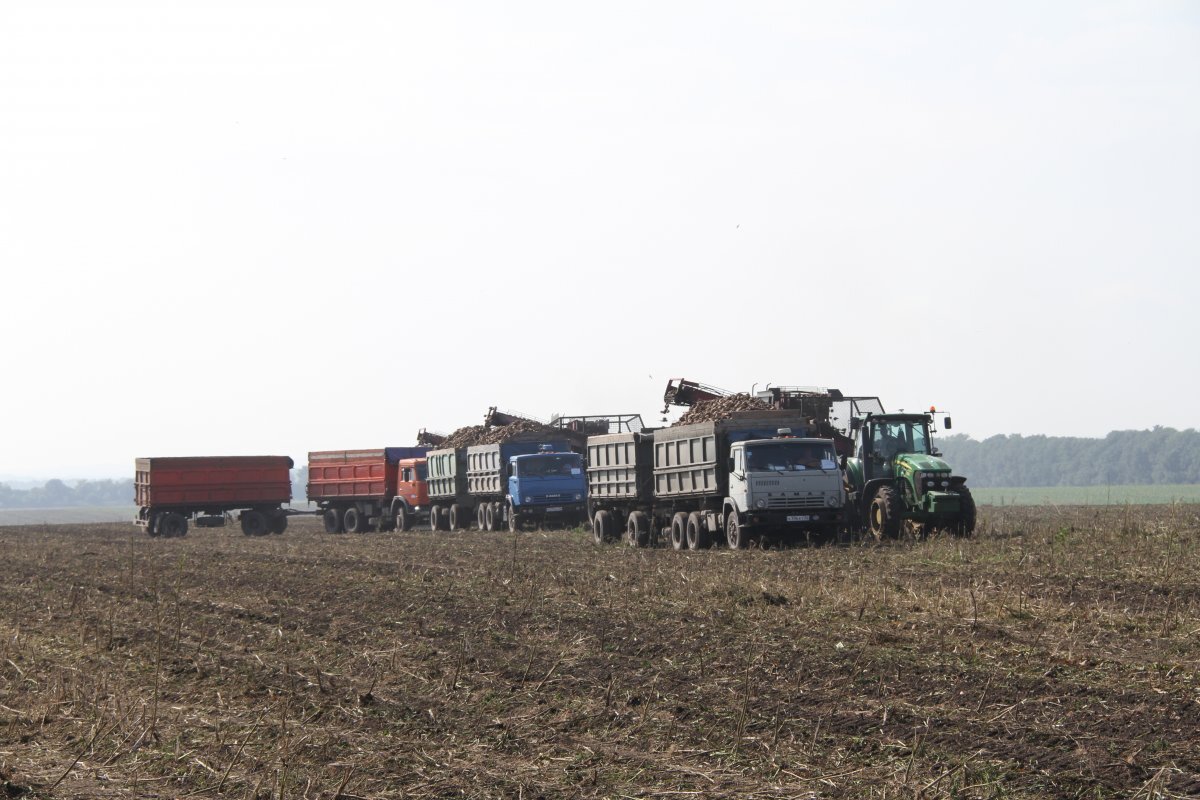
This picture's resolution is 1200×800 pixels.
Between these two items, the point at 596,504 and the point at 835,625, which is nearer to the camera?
the point at 835,625

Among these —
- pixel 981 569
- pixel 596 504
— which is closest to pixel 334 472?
pixel 596 504

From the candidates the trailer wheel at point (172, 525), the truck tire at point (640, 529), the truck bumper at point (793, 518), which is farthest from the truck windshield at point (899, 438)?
the trailer wheel at point (172, 525)

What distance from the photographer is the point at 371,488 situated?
152 feet

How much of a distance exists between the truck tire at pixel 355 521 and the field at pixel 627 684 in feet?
81.7

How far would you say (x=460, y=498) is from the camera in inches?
1676

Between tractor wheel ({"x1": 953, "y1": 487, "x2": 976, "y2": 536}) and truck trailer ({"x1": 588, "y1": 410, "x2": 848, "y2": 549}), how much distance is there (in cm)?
237

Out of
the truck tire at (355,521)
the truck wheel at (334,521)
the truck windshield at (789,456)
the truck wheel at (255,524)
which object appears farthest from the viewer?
the truck wheel at (334,521)

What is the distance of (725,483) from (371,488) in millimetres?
21880

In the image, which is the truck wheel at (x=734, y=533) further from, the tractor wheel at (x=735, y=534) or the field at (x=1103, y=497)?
the field at (x=1103, y=497)

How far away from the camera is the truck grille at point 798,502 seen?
2595cm

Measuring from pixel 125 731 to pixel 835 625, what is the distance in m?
7.52

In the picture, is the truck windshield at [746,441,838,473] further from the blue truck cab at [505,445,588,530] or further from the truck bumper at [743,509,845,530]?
the blue truck cab at [505,445,588,530]

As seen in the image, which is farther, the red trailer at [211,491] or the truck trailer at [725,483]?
the red trailer at [211,491]

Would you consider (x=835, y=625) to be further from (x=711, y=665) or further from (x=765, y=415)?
(x=765, y=415)
